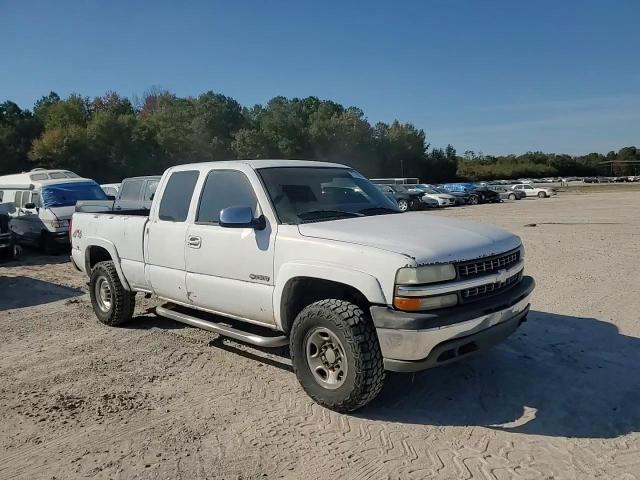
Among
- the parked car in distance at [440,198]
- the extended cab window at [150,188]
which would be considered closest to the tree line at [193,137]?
the parked car in distance at [440,198]

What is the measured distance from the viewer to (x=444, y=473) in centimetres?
303

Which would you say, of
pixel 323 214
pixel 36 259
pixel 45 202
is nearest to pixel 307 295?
pixel 323 214

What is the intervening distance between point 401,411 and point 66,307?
577cm

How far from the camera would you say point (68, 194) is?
563 inches

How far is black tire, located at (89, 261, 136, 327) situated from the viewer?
6.02 m

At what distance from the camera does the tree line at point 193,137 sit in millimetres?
43000

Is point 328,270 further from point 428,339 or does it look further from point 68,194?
point 68,194

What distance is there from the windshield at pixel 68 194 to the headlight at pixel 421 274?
13115 millimetres

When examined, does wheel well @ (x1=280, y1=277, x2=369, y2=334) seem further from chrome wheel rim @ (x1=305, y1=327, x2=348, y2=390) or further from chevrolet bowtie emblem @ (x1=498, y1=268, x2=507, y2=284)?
chevrolet bowtie emblem @ (x1=498, y1=268, x2=507, y2=284)

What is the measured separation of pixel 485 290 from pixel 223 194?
2.55 m

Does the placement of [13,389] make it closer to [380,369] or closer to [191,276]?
[191,276]

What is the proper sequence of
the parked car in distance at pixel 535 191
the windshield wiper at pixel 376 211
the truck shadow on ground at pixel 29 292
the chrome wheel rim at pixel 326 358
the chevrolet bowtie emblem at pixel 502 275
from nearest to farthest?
1. the chrome wheel rim at pixel 326 358
2. the chevrolet bowtie emblem at pixel 502 275
3. the windshield wiper at pixel 376 211
4. the truck shadow on ground at pixel 29 292
5. the parked car in distance at pixel 535 191

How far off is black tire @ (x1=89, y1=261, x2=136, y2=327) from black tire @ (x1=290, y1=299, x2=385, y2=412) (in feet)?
10.0

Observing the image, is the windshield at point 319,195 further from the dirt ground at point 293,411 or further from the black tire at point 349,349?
the dirt ground at point 293,411
